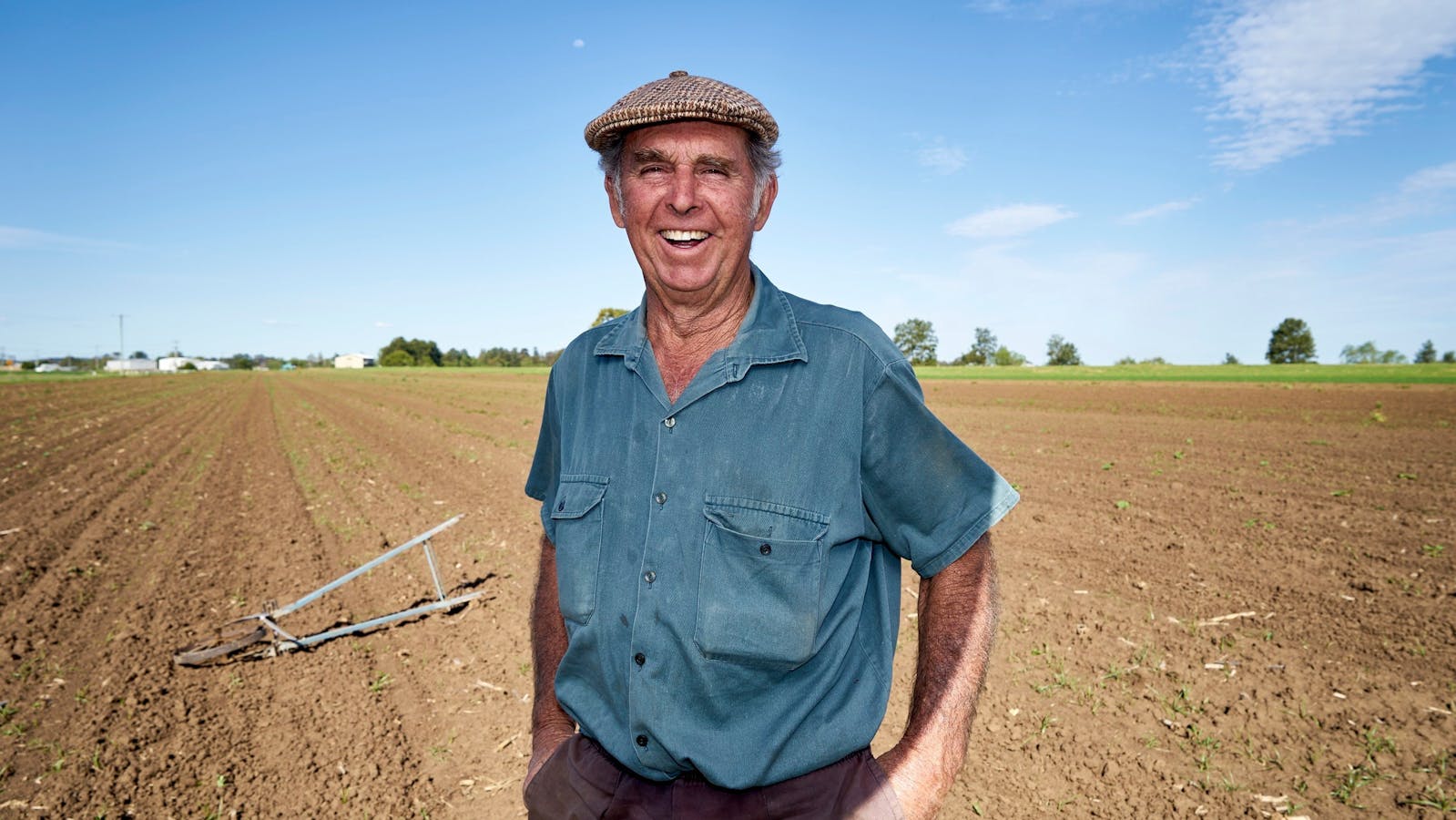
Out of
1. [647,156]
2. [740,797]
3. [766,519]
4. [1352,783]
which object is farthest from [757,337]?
[1352,783]

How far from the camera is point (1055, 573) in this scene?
7781 mm

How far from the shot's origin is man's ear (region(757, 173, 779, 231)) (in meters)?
2.01

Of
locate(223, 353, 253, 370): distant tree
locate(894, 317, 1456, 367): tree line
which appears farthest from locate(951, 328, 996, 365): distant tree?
locate(223, 353, 253, 370): distant tree

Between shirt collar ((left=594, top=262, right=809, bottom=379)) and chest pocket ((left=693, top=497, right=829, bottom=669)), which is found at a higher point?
shirt collar ((left=594, top=262, right=809, bottom=379))

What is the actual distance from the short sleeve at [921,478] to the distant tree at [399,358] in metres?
153

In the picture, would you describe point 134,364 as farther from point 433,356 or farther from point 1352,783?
point 1352,783

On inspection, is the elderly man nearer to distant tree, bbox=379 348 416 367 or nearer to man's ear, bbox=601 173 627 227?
man's ear, bbox=601 173 627 227

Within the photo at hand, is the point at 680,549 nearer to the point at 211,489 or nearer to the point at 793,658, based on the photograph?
the point at 793,658

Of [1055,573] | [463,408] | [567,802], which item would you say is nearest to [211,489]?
[1055,573]

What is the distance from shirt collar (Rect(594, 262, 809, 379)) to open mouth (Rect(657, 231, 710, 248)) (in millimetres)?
171

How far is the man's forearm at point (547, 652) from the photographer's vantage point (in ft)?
6.59

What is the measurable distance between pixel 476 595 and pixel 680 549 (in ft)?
20.3

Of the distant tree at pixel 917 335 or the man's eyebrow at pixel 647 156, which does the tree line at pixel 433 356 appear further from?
the man's eyebrow at pixel 647 156

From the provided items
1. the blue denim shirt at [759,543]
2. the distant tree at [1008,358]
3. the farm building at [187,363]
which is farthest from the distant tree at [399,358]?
the blue denim shirt at [759,543]
